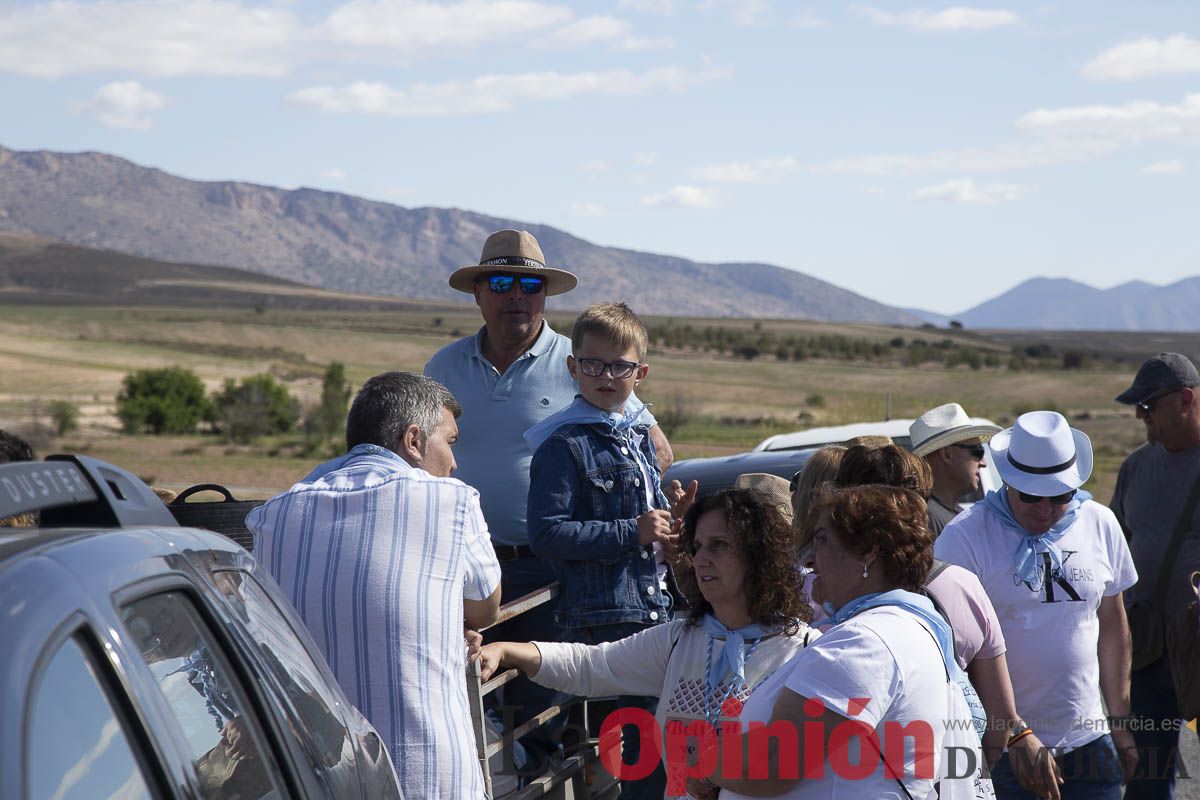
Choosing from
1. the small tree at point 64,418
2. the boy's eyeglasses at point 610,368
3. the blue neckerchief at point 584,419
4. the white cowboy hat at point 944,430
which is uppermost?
the boy's eyeglasses at point 610,368

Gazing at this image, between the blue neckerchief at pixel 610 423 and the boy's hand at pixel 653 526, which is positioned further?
the blue neckerchief at pixel 610 423

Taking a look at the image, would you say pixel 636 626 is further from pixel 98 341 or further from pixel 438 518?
pixel 98 341

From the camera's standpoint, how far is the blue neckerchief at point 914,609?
2820 mm

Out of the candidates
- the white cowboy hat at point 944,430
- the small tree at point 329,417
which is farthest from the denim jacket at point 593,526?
the small tree at point 329,417

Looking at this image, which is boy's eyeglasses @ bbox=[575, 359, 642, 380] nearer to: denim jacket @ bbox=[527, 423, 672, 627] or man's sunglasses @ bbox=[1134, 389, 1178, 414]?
denim jacket @ bbox=[527, 423, 672, 627]

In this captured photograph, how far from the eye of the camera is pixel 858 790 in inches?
107

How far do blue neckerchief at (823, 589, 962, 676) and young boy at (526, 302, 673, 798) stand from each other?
3.90 feet

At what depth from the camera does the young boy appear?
4.03m

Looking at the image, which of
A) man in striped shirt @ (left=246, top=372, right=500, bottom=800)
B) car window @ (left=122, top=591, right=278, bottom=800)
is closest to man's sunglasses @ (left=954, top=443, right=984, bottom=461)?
man in striped shirt @ (left=246, top=372, right=500, bottom=800)

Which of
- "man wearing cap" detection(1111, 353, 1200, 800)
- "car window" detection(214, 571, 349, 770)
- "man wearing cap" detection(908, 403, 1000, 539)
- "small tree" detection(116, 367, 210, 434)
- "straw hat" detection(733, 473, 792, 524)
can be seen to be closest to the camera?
"car window" detection(214, 571, 349, 770)

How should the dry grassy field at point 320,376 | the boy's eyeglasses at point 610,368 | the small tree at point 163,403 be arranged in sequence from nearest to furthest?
the boy's eyeglasses at point 610,368
the dry grassy field at point 320,376
the small tree at point 163,403

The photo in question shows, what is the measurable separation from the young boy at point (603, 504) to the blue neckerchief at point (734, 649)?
65 centimetres

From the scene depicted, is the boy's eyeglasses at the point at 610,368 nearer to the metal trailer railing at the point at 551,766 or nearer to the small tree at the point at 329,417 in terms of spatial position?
the metal trailer railing at the point at 551,766

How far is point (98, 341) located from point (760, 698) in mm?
101352
